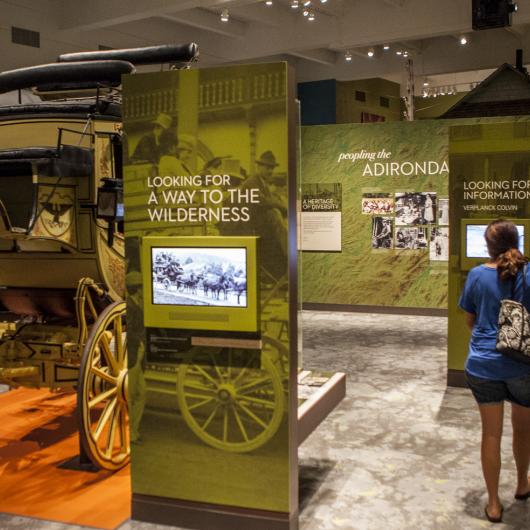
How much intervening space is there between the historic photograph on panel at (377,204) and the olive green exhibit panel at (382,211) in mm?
15

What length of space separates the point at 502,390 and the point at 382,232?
7742mm

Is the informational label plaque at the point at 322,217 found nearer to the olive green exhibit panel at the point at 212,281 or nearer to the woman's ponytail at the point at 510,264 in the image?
the woman's ponytail at the point at 510,264

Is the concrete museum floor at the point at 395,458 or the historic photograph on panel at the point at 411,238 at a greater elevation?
the historic photograph on panel at the point at 411,238

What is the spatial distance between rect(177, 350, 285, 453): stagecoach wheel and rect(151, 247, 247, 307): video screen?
11.2 inches

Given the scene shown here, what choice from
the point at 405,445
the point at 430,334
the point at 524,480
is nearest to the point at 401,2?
the point at 430,334

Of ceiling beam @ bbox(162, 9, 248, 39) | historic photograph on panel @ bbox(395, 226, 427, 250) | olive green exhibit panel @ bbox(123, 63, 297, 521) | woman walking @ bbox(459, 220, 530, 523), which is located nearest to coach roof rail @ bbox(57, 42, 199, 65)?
olive green exhibit panel @ bbox(123, 63, 297, 521)

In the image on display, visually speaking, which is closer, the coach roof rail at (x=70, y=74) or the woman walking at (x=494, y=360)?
the woman walking at (x=494, y=360)

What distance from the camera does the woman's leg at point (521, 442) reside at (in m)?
3.96

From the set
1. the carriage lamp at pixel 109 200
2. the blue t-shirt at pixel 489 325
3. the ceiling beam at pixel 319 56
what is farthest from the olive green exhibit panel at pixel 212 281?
the ceiling beam at pixel 319 56

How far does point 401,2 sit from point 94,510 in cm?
1035

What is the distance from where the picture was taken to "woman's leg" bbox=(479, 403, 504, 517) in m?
3.84

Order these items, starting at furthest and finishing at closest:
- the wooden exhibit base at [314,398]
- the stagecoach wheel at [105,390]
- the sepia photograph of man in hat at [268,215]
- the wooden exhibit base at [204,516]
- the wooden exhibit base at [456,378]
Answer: the wooden exhibit base at [456,378] → the stagecoach wheel at [105,390] → the wooden exhibit base at [314,398] → the wooden exhibit base at [204,516] → the sepia photograph of man in hat at [268,215]

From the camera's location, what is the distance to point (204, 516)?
149 inches

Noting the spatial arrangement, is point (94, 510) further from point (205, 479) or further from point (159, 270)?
point (159, 270)
